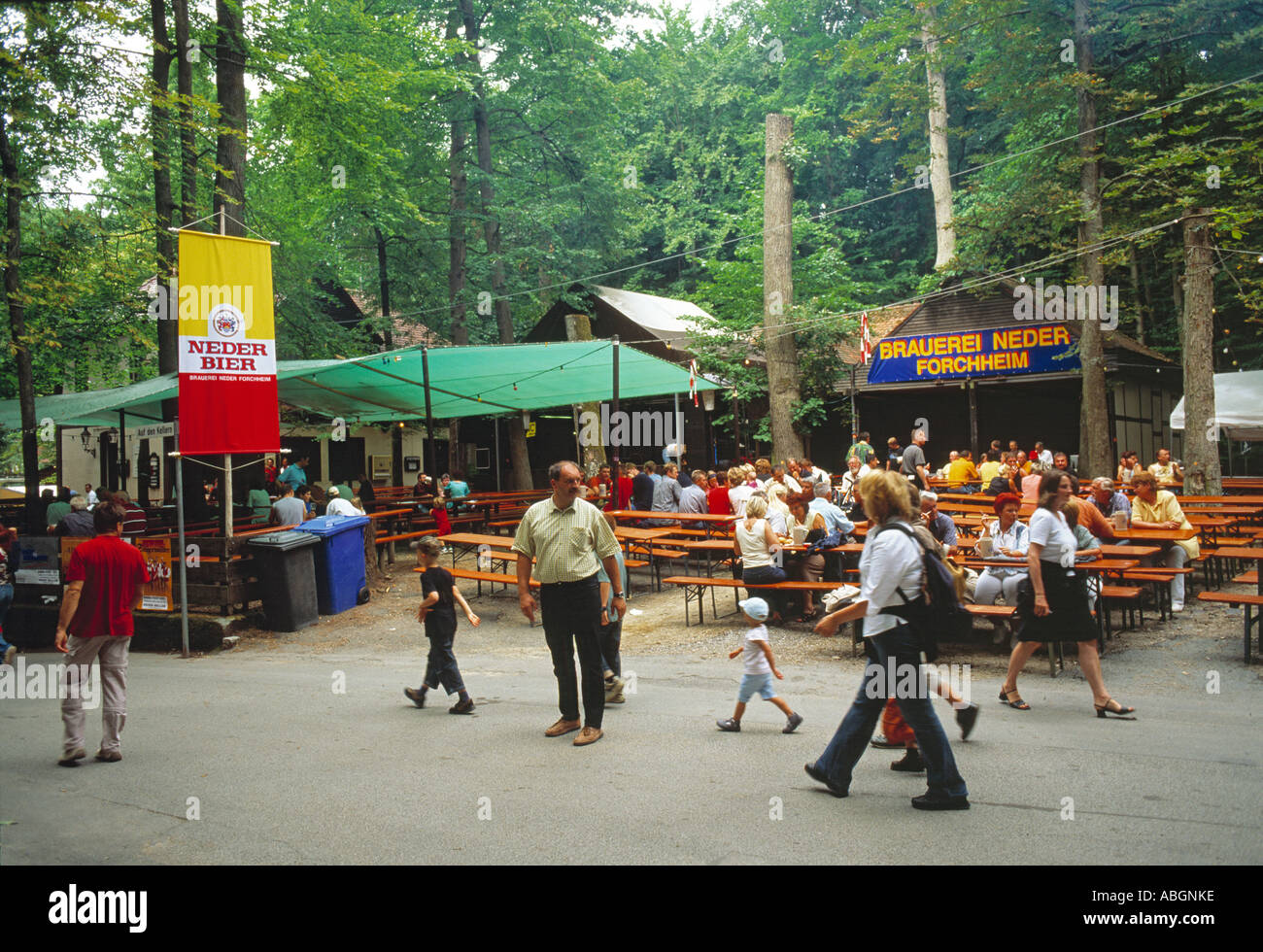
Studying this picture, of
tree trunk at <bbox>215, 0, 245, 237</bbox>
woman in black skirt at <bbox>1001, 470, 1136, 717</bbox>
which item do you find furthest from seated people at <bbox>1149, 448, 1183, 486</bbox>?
tree trunk at <bbox>215, 0, 245, 237</bbox>

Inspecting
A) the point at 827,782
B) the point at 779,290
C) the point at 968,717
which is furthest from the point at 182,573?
the point at 779,290

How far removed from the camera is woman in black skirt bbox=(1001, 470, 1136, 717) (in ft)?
21.4

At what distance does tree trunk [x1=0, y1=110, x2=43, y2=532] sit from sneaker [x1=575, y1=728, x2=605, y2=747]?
1209cm

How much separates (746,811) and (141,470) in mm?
30718

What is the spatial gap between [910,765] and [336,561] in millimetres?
9105

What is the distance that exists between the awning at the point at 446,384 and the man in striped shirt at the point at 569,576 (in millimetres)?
8809

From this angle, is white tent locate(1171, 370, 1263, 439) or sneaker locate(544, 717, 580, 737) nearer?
sneaker locate(544, 717, 580, 737)

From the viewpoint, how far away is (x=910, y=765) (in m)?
5.38

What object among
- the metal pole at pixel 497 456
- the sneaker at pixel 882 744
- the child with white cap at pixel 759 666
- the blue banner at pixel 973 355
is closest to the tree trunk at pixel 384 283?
the metal pole at pixel 497 456

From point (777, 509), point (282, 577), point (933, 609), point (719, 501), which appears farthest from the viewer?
point (719, 501)

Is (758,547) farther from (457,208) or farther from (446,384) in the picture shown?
(457,208)

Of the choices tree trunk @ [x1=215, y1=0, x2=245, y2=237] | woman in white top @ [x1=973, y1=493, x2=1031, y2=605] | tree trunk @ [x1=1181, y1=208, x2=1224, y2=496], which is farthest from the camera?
tree trunk @ [x1=215, y1=0, x2=245, y2=237]

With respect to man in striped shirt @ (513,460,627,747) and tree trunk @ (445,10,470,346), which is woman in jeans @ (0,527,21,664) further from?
tree trunk @ (445,10,470,346)
